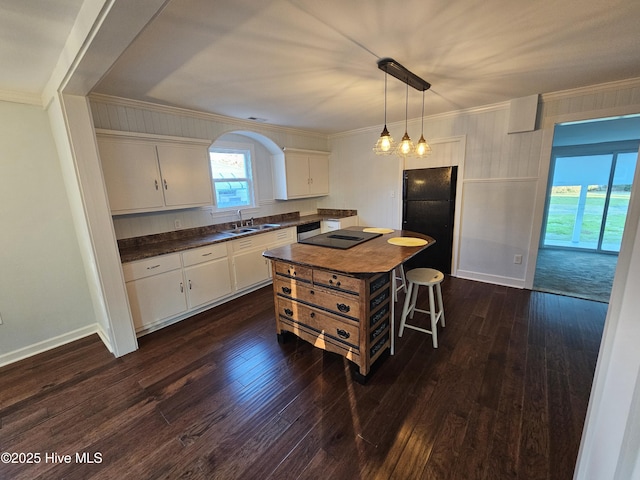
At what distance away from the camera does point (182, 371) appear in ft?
7.20

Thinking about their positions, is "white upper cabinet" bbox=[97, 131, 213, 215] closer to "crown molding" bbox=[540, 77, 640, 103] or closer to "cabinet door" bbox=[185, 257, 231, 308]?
"cabinet door" bbox=[185, 257, 231, 308]

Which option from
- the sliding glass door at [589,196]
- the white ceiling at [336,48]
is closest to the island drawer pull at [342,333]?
the white ceiling at [336,48]

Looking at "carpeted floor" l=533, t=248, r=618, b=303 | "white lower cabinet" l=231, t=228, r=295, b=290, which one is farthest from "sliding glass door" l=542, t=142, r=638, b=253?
"white lower cabinet" l=231, t=228, r=295, b=290

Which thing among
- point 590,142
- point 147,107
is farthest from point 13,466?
point 590,142

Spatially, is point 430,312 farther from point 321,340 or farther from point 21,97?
point 21,97

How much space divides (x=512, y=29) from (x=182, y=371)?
3.37 meters

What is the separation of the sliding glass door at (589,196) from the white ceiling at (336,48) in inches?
132

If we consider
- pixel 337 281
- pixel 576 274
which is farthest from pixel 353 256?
pixel 576 274

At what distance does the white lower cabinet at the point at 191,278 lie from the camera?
264 cm

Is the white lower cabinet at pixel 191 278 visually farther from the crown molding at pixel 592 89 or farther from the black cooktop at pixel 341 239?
the crown molding at pixel 592 89

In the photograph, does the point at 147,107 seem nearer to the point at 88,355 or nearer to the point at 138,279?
the point at 138,279

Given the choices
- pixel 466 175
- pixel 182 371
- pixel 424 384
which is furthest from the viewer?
pixel 466 175

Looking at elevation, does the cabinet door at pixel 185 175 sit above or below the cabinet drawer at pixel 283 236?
above

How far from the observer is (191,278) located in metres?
2.99
